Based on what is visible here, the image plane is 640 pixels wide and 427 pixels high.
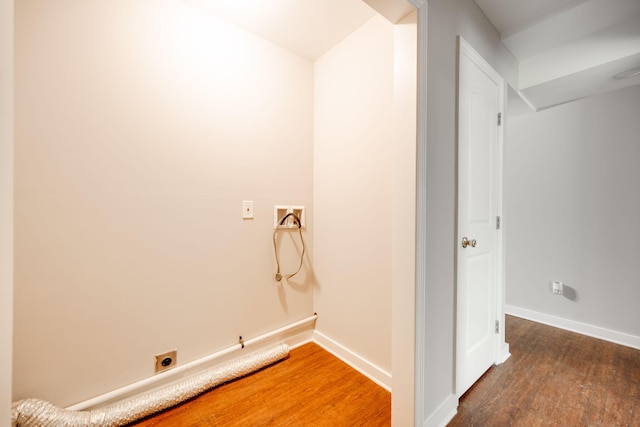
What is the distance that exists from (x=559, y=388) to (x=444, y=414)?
3.03 ft

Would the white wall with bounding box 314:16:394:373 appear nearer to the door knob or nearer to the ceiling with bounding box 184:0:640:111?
the ceiling with bounding box 184:0:640:111

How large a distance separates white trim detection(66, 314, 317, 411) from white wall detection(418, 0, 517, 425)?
1112 millimetres

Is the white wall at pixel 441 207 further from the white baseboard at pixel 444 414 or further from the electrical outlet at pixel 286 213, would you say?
the electrical outlet at pixel 286 213

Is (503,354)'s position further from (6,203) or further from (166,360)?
(6,203)

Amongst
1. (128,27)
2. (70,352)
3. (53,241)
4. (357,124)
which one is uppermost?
(128,27)

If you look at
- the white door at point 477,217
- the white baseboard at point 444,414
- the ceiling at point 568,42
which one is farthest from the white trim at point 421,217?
the ceiling at point 568,42

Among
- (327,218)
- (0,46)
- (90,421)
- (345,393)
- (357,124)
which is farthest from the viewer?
(327,218)

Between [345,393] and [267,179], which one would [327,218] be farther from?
[345,393]

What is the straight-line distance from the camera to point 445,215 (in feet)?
A: 4.37

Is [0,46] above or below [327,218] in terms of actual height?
above

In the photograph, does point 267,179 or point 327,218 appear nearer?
point 267,179

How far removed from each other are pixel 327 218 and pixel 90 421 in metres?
1.79

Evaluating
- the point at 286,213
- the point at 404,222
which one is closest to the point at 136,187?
the point at 286,213

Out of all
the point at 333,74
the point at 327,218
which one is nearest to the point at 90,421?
the point at 327,218
